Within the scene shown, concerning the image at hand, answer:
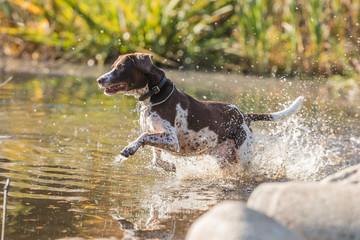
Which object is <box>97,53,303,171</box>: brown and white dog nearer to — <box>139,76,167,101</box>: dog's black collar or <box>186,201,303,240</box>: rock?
<box>139,76,167,101</box>: dog's black collar

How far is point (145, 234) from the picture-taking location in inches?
137

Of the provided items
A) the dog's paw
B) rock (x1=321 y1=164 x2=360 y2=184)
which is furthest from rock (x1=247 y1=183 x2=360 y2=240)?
the dog's paw

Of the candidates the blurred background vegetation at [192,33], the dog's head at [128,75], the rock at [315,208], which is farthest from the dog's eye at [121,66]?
the blurred background vegetation at [192,33]

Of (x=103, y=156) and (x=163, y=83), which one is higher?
(x=163, y=83)

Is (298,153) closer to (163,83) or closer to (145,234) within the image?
(163,83)

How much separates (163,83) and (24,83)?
638 centimetres

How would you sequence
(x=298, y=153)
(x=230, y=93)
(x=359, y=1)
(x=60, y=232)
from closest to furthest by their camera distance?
(x=60, y=232), (x=298, y=153), (x=230, y=93), (x=359, y=1)

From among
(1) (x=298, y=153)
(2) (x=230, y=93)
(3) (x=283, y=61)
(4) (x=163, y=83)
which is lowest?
(1) (x=298, y=153)

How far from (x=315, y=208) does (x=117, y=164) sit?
124 inches

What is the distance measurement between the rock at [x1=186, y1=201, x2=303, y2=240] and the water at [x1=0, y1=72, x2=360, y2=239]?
102 centimetres

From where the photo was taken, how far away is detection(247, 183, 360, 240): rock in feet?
8.31

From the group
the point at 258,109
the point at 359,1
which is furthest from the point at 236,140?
the point at 359,1

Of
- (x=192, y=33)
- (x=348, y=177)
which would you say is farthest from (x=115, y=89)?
(x=192, y=33)

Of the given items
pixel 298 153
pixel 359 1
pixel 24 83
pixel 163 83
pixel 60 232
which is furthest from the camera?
pixel 359 1
